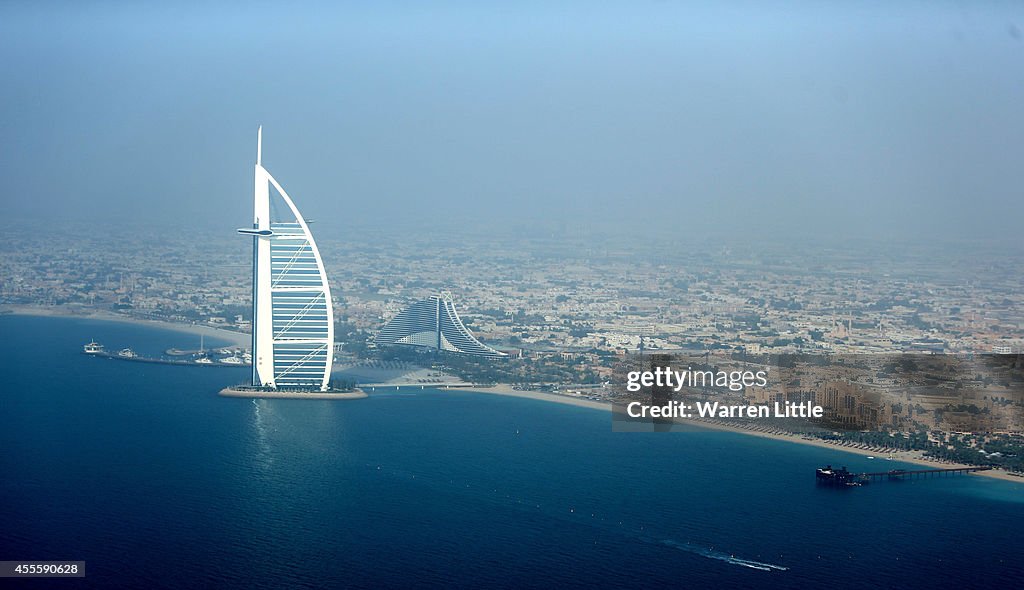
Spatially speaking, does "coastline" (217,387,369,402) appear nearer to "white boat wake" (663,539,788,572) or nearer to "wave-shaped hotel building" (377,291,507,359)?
"wave-shaped hotel building" (377,291,507,359)

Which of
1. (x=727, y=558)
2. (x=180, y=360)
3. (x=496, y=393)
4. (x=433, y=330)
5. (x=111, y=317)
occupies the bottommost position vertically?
(x=727, y=558)

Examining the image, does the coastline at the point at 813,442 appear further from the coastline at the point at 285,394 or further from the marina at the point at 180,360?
the marina at the point at 180,360

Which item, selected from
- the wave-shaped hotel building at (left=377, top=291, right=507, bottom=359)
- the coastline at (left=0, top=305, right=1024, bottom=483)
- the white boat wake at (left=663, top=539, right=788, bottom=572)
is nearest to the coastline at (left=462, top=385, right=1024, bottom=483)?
the coastline at (left=0, top=305, right=1024, bottom=483)

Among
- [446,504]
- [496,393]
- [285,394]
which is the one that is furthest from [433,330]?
[446,504]

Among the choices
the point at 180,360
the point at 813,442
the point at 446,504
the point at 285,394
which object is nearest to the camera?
the point at 446,504

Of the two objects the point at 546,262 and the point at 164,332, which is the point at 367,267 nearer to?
the point at 546,262

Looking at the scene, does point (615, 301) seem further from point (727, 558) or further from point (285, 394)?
point (727, 558)

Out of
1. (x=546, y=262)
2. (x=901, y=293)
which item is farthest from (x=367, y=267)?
(x=901, y=293)
